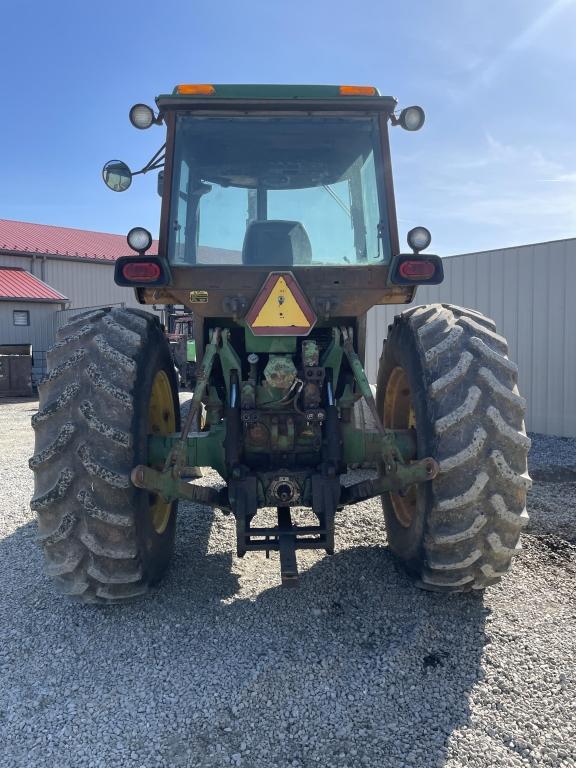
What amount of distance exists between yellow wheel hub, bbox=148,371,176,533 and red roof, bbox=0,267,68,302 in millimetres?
20822

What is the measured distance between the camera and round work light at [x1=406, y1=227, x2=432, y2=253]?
3449mm

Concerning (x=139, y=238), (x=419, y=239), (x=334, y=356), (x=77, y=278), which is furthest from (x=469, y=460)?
(x=77, y=278)

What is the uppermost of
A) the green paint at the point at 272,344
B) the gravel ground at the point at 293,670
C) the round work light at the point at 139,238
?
the round work light at the point at 139,238

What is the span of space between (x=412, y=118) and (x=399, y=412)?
1.87 meters

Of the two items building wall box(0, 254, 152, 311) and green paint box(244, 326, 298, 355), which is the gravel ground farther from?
building wall box(0, 254, 152, 311)

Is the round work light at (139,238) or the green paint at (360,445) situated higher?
the round work light at (139,238)

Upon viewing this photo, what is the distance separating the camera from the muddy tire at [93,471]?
2.88 metres

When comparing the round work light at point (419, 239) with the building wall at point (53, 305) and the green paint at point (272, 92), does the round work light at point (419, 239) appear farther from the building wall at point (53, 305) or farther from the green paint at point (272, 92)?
the building wall at point (53, 305)

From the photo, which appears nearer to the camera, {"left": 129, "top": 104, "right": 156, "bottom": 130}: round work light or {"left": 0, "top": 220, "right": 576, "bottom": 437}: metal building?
{"left": 129, "top": 104, "right": 156, "bottom": 130}: round work light

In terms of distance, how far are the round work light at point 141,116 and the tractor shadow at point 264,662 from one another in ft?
8.97

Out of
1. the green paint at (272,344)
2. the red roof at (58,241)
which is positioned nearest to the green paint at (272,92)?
the green paint at (272,344)

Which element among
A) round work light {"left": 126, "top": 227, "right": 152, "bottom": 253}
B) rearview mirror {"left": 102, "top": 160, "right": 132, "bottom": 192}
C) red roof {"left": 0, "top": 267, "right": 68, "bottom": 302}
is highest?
red roof {"left": 0, "top": 267, "right": 68, "bottom": 302}

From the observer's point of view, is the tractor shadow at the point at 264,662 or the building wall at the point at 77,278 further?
the building wall at the point at 77,278

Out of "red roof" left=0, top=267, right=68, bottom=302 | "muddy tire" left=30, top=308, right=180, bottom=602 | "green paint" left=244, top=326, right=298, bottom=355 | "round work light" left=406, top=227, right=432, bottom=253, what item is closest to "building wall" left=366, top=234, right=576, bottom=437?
"round work light" left=406, top=227, right=432, bottom=253
